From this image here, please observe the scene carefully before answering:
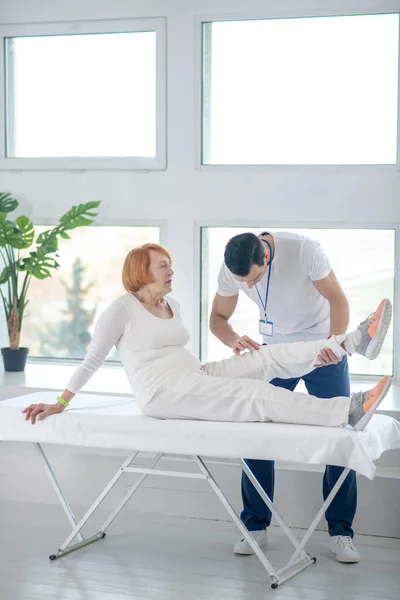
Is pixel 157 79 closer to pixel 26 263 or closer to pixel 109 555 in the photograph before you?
pixel 26 263

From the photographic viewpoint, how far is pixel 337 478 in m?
3.06

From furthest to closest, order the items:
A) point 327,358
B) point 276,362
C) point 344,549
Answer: point 344,549
point 276,362
point 327,358

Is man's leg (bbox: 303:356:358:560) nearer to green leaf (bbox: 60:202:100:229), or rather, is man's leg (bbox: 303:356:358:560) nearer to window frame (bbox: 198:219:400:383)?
window frame (bbox: 198:219:400:383)

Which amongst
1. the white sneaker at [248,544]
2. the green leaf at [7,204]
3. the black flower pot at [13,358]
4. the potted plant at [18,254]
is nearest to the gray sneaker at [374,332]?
the white sneaker at [248,544]

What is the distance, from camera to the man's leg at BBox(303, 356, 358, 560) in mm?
3045

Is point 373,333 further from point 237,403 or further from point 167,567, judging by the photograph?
point 167,567

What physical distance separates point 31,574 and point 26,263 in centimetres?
166

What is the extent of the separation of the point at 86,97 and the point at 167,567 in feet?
7.86

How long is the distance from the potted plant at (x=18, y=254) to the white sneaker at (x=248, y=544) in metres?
1.56

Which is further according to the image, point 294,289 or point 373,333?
point 294,289

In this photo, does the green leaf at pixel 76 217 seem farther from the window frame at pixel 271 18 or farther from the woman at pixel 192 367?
the woman at pixel 192 367

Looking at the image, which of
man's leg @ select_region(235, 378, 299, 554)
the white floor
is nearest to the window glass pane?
man's leg @ select_region(235, 378, 299, 554)

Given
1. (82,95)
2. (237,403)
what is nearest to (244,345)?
(237,403)

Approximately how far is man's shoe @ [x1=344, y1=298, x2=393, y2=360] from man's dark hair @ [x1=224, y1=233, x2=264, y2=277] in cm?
39
